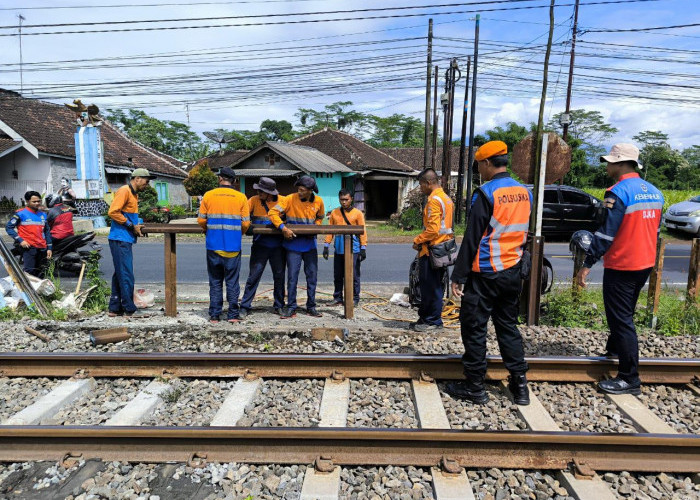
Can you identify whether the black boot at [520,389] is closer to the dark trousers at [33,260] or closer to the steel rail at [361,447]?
the steel rail at [361,447]

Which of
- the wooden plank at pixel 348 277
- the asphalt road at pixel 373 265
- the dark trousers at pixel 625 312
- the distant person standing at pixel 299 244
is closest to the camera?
the dark trousers at pixel 625 312

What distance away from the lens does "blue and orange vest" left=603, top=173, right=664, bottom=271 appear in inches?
167

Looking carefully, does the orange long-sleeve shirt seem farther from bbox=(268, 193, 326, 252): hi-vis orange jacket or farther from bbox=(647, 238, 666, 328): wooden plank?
bbox=(647, 238, 666, 328): wooden plank

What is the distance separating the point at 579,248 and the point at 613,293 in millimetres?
1797

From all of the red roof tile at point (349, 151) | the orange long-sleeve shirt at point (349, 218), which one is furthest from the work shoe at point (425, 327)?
the red roof tile at point (349, 151)

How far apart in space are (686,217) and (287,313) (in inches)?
666

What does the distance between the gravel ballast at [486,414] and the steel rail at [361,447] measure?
0.40 meters

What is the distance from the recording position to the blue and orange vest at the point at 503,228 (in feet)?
13.3

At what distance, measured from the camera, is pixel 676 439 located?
3.36m

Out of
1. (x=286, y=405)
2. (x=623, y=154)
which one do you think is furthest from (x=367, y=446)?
(x=623, y=154)

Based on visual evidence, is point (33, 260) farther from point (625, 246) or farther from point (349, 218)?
point (625, 246)

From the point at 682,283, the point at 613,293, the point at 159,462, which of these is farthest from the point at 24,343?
the point at 682,283

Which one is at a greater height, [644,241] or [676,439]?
[644,241]

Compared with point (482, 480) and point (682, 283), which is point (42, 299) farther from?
point (682, 283)
